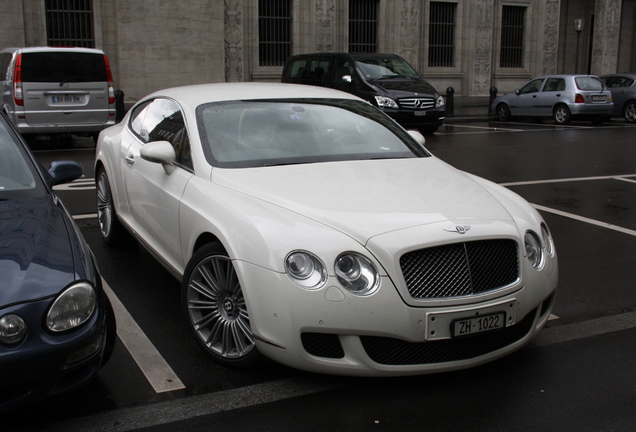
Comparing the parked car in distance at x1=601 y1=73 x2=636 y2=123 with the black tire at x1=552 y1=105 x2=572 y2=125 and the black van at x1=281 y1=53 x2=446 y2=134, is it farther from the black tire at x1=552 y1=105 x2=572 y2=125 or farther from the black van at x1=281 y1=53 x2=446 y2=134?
the black van at x1=281 y1=53 x2=446 y2=134

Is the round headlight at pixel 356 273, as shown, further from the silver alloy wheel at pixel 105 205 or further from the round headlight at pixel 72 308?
the silver alloy wheel at pixel 105 205

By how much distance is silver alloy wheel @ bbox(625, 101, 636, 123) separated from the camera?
21.2 meters

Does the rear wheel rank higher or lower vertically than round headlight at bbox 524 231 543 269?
lower

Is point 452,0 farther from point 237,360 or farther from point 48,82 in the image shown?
point 237,360

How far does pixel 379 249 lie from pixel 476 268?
499 millimetres

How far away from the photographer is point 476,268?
3469 mm

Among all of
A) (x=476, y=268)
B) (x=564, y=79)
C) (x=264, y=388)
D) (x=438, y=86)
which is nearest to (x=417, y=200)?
A: (x=476, y=268)

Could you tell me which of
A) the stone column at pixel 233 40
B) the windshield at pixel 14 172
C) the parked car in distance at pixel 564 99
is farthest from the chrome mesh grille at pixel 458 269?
the stone column at pixel 233 40

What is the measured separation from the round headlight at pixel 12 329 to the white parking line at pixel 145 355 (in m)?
0.89

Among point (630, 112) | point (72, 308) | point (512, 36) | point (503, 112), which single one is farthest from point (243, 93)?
point (512, 36)

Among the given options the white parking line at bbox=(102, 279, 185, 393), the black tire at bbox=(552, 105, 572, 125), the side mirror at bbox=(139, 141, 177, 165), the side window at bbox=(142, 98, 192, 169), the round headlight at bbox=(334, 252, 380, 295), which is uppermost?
the side window at bbox=(142, 98, 192, 169)

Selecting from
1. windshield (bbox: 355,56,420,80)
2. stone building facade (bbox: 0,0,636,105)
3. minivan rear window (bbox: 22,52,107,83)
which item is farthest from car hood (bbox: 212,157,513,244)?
stone building facade (bbox: 0,0,636,105)

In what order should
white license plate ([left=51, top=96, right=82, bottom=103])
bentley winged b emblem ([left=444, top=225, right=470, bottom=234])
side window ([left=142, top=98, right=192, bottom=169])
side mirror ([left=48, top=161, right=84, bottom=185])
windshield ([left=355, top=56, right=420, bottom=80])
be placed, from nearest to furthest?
bentley winged b emblem ([left=444, top=225, right=470, bottom=234]) < side mirror ([left=48, top=161, right=84, bottom=185]) < side window ([left=142, top=98, right=192, bottom=169]) < white license plate ([left=51, top=96, right=82, bottom=103]) < windshield ([left=355, top=56, right=420, bottom=80])

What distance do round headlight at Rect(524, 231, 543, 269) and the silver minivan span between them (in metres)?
11.2
